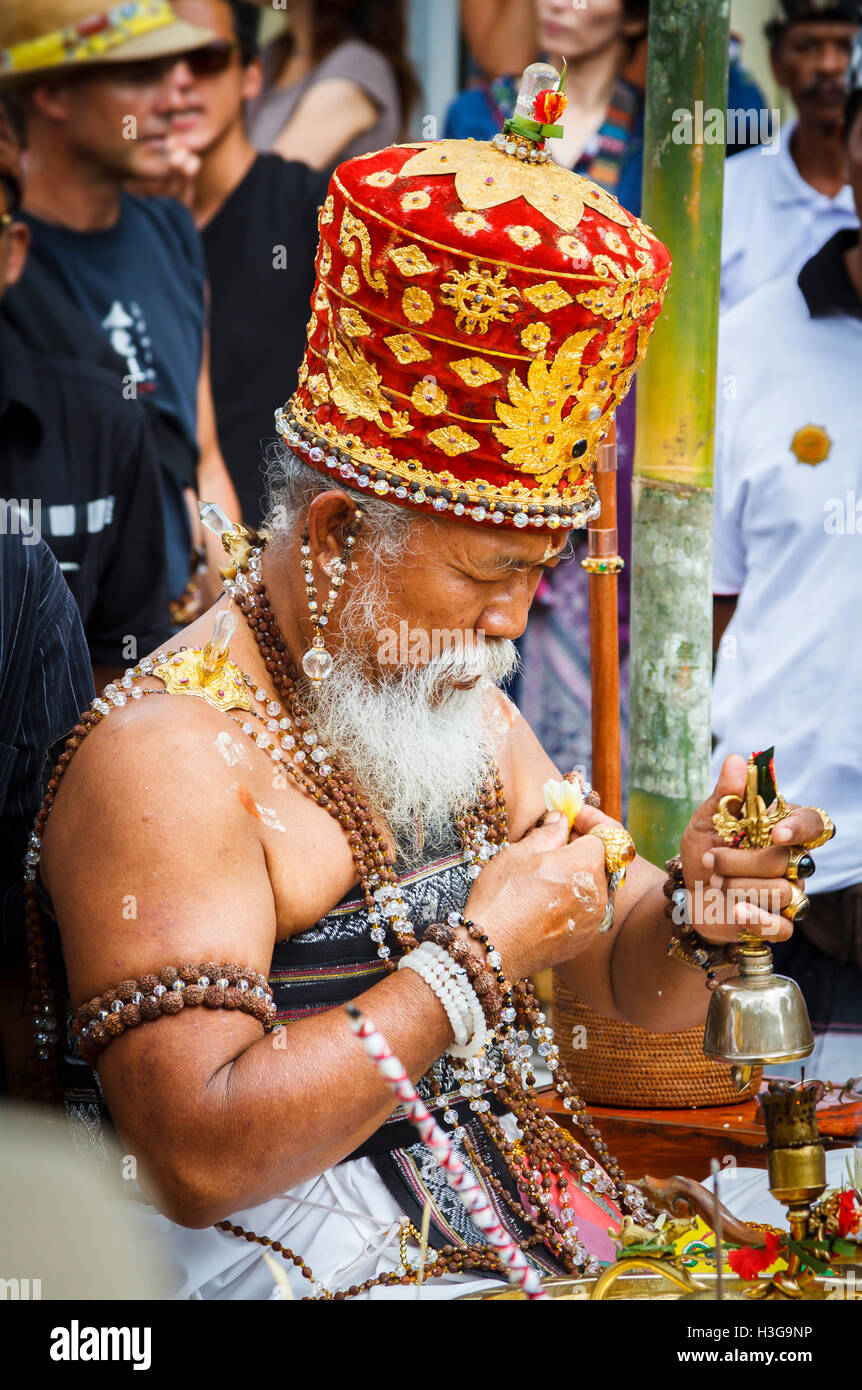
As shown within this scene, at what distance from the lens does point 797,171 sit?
475 centimetres

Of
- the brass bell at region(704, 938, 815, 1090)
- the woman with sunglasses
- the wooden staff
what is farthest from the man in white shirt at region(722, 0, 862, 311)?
the brass bell at region(704, 938, 815, 1090)

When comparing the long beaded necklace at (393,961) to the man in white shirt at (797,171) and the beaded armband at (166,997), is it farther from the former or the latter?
the man in white shirt at (797,171)

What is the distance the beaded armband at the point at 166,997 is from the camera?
→ 186cm

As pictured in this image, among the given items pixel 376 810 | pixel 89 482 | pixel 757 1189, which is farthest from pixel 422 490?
pixel 89 482

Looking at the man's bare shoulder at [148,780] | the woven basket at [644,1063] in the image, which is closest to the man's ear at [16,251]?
the man's bare shoulder at [148,780]

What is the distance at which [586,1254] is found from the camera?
229cm

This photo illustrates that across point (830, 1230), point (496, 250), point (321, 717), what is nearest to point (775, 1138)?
point (830, 1230)

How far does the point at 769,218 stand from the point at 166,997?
3.64m

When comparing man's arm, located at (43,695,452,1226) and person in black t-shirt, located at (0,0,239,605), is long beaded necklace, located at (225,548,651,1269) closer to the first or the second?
man's arm, located at (43,695,452,1226)

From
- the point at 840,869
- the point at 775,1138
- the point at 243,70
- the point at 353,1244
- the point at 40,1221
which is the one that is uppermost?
the point at 243,70

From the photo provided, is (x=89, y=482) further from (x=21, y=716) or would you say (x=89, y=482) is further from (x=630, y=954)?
(x=630, y=954)
